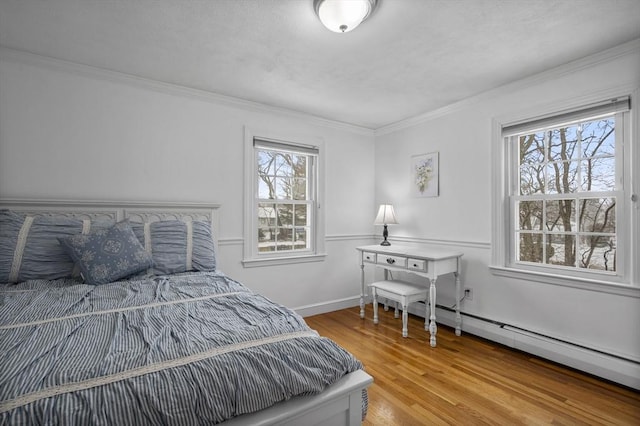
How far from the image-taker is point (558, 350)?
100 inches

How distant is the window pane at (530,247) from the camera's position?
2.84 m

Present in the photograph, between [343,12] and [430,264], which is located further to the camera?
[430,264]

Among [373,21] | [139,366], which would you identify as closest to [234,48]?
[373,21]

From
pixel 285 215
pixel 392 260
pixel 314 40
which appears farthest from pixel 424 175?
pixel 314 40

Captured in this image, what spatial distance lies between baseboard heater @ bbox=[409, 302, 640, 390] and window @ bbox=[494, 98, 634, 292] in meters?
0.54

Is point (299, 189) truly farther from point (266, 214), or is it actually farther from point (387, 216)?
point (387, 216)

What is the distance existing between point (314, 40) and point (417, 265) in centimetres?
215

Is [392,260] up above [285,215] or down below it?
below

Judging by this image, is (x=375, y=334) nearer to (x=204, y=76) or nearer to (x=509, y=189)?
(x=509, y=189)

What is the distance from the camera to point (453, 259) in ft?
10.5

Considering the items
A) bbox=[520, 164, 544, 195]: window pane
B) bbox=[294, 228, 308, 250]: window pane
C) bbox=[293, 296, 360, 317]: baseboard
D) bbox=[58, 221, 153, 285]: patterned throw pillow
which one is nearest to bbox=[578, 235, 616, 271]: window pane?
bbox=[520, 164, 544, 195]: window pane

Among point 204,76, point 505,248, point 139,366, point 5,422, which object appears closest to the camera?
point 5,422

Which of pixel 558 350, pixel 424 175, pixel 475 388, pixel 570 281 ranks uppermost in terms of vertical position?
pixel 424 175

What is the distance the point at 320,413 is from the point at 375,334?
2.13m
